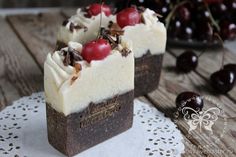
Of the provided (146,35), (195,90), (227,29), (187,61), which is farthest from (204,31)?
(146,35)

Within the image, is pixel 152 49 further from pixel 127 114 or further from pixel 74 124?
pixel 74 124

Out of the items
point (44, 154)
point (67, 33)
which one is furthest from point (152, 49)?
point (44, 154)

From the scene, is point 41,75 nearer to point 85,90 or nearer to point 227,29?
point 85,90

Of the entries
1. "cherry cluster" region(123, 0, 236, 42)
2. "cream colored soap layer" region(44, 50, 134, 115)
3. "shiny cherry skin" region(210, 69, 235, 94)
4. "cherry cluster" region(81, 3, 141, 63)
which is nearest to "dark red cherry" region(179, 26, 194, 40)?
"cherry cluster" region(123, 0, 236, 42)

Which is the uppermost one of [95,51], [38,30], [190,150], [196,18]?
[95,51]

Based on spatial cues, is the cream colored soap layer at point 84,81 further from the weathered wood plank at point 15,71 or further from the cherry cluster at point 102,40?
the weathered wood plank at point 15,71

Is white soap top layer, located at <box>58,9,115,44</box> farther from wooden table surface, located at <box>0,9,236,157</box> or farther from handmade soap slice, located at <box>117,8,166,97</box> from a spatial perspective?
wooden table surface, located at <box>0,9,236,157</box>
